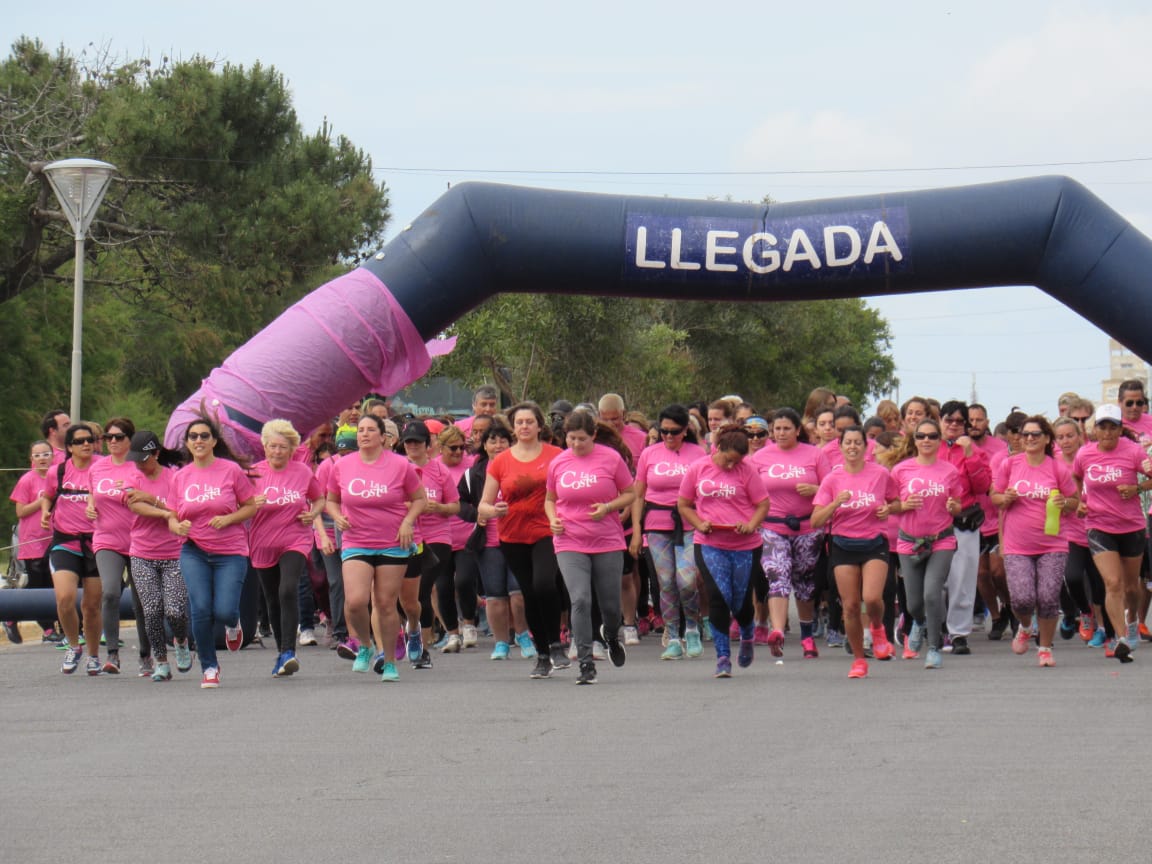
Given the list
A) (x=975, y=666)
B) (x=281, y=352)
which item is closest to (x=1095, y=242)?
(x=975, y=666)

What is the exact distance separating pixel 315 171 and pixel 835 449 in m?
24.3

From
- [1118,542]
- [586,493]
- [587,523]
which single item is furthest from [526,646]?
[1118,542]

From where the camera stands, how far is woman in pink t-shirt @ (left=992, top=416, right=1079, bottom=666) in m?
13.6

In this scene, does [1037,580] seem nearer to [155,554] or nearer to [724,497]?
[724,497]

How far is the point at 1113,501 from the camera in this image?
13.8 metres

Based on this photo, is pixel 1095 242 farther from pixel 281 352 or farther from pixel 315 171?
pixel 315 171

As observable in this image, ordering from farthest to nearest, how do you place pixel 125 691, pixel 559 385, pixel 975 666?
pixel 559 385 → pixel 975 666 → pixel 125 691

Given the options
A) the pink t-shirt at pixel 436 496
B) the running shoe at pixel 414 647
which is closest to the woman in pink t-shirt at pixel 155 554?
the running shoe at pixel 414 647

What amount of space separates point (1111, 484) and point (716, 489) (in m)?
3.05

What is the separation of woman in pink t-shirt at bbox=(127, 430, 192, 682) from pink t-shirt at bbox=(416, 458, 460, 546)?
1.80m

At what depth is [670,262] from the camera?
16016mm

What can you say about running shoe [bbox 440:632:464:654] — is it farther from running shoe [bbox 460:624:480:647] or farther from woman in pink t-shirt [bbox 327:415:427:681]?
woman in pink t-shirt [bbox 327:415:427:681]

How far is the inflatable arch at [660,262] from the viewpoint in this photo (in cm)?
1568

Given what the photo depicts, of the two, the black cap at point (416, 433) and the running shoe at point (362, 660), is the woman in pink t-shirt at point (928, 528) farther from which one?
the running shoe at point (362, 660)
